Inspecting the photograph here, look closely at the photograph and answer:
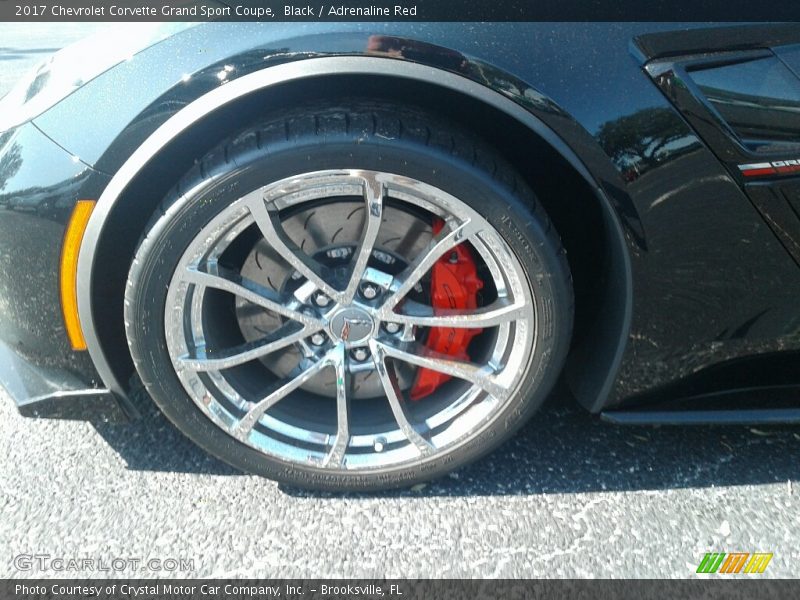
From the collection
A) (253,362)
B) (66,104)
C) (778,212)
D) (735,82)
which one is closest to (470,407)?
(253,362)

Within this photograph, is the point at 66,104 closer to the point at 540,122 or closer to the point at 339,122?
the point at 339,122

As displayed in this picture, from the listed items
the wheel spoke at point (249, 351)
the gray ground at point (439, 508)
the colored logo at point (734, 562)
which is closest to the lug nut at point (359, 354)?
the wheel spoke at point (249, 351)

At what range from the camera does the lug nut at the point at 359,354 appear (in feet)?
5.49

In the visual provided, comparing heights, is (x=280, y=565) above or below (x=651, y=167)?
below

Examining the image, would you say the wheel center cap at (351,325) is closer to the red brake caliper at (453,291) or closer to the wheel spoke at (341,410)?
the wheel spoke at (341,410)

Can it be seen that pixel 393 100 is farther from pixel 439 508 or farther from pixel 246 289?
pixel 439 508

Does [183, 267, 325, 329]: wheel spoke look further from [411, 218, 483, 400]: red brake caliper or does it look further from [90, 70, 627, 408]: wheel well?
[411, 218, 483, 400]: red brake caliper

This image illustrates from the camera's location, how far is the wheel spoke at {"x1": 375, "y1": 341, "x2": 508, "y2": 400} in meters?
1.63

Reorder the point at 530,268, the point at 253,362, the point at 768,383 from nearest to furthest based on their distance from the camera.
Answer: the point at 530,268
the point at 768,383
the point at 253,362

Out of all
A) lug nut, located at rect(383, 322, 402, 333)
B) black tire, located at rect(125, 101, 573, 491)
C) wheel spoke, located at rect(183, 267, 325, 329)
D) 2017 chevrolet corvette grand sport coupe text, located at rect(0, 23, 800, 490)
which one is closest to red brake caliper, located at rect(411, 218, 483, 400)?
2017 chevrolet corvette grand sport coupe text, located at rect(0, 23, 800, 490)

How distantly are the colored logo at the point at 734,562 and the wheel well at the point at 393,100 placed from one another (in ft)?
1.53

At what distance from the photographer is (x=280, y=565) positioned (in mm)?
1552

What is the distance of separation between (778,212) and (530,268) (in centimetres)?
56

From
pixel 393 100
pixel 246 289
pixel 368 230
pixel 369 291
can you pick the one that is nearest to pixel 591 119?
pixel 393 100
